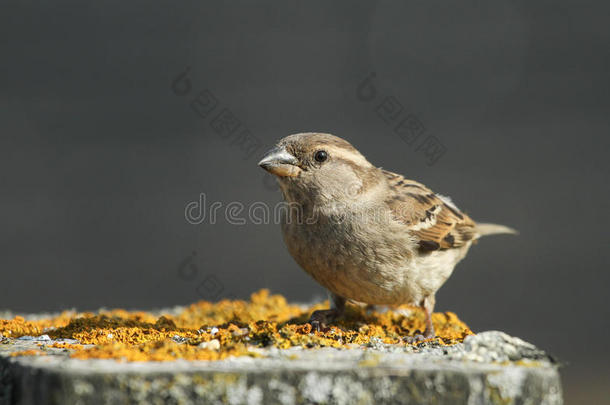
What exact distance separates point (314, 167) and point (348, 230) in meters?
0.40

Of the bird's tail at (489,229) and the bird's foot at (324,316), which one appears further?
the bird's tail at (489,229)

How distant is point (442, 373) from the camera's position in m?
1.91

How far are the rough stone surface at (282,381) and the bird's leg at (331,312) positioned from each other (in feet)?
4.71

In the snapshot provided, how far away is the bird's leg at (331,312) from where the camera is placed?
3.61 metres

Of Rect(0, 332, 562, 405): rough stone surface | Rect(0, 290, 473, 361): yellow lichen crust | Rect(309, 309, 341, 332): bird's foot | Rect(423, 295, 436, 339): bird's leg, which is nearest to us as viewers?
Rect(0, 332, 562, 405): rough stone surface

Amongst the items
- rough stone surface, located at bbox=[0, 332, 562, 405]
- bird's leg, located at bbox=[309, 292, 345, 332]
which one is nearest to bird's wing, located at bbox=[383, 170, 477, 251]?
bird's leg, located at bbox=[309, 292, 345, 332]

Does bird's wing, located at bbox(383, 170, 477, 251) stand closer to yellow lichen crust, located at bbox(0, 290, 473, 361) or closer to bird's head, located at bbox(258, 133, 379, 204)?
bird's head, located at bbox(258, 133, 379, 204)

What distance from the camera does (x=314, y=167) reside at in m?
3.62

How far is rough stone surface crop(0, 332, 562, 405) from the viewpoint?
1.77 meters

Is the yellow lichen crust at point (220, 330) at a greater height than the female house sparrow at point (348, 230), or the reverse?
the female house sparrow at point (348, 230)

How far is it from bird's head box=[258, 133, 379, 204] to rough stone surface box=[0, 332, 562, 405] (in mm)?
1625

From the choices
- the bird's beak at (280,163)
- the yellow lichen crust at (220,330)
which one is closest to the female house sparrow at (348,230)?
the bird's beak at (280,163)

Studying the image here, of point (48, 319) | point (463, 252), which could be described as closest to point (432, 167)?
point (463, 252)

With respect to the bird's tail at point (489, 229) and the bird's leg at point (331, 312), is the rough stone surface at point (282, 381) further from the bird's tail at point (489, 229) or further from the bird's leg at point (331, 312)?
the bird's tail at point (489, 229)
